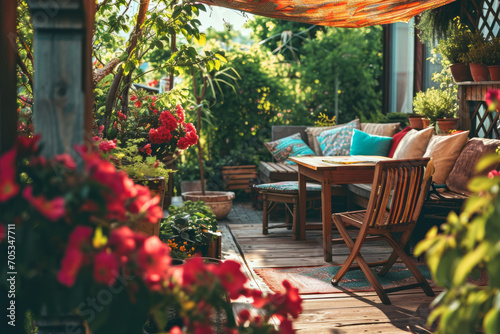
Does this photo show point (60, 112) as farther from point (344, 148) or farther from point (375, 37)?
point (375, 37)

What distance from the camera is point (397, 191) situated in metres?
3.20

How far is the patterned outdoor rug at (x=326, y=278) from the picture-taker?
335 centimetres

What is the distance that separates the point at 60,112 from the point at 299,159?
137 inches

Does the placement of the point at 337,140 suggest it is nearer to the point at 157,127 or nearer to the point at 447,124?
the point at 447,124

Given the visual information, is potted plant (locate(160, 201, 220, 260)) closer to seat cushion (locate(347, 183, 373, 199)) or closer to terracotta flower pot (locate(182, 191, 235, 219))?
seat cushion (locate(347, 183, 373, 199))

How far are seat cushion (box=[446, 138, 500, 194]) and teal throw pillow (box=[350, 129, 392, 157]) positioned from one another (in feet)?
4.81

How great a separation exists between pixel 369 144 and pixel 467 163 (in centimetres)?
173

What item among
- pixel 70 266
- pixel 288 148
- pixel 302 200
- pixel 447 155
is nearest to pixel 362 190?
pixel 302 200

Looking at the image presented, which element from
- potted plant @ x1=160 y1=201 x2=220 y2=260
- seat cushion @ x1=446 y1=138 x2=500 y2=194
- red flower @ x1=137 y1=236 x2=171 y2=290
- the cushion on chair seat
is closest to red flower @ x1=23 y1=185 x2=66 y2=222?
red flower @ x1=137 y1=236 x2=171 y2=290

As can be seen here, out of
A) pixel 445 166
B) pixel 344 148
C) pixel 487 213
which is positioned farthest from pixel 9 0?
pixel 344 148

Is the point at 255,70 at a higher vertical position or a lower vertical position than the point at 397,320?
higher

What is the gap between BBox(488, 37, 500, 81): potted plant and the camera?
13.3 ft

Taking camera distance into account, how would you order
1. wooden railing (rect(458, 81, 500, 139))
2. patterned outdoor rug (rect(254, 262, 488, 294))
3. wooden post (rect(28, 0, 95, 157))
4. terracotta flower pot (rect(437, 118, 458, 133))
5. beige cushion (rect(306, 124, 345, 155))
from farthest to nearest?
beige cushion (rect(306, 124, 345, 155))
terracotta flower pot (rect(437, 118, 458, 133))
wooden railing (rect(458, 81, 500, 139))
patterned outdoor rug (rect(254, 262, 488, 294))
wooden post (rect(28, 0, 95, 157))

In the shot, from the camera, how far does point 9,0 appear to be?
121 centimetres
